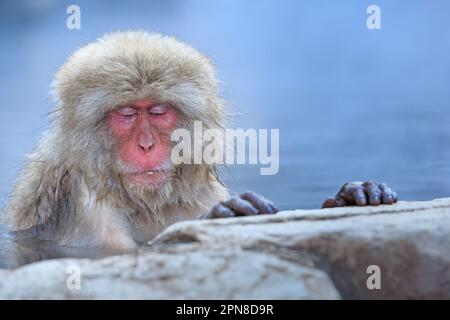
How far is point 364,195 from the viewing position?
2.98m

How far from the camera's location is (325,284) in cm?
195

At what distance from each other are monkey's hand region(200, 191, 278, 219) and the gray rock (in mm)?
264

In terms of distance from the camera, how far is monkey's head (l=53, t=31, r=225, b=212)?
141 inches

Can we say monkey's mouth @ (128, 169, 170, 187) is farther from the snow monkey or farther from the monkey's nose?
the monkey's nose

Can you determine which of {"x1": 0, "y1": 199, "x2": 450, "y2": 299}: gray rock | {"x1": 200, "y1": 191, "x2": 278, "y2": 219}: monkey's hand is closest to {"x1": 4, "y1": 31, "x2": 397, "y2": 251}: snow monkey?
{"x1": 200, "y1": 191, "x2": 278, "y2": 219}: monkey's hand

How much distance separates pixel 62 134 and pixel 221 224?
164 centimetres

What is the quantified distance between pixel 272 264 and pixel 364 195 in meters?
1.11

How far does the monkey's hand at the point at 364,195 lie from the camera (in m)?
2.95

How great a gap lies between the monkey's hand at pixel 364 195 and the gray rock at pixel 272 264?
512 mm

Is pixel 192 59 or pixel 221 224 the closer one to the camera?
pixel 221 224

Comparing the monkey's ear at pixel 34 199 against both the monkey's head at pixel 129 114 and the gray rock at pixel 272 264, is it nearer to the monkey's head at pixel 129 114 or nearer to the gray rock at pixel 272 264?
the monkey's head at pixel 129 114

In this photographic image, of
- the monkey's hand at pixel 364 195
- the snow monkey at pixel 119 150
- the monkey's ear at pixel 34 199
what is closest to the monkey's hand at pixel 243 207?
the monkey's hand at pixel 364 195
